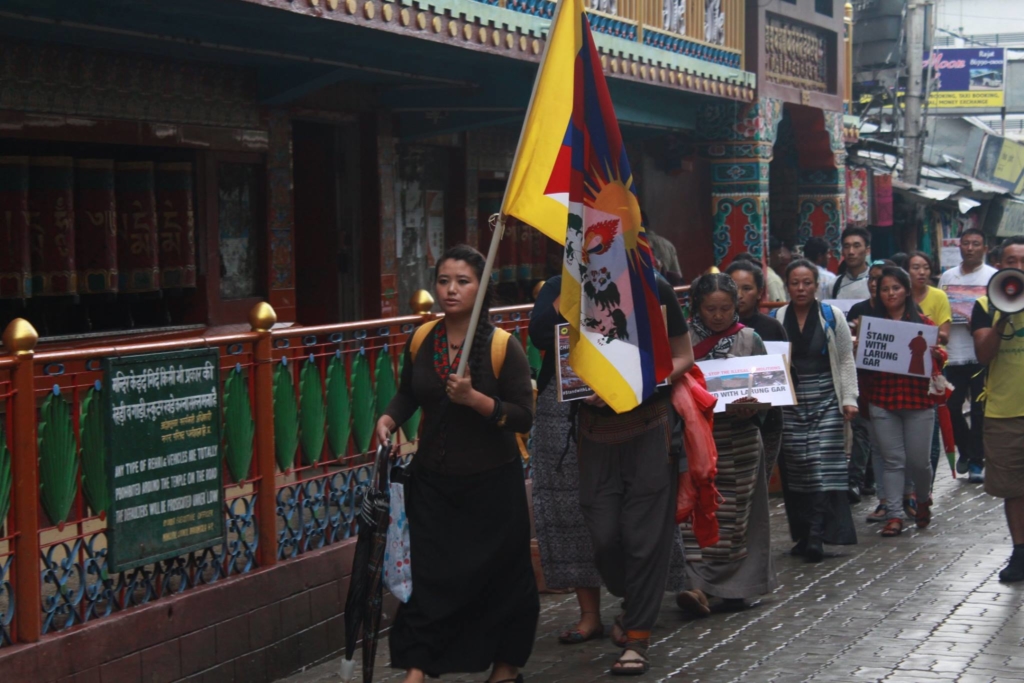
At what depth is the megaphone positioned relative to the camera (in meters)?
7.80

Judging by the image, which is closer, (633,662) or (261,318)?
(633,662)

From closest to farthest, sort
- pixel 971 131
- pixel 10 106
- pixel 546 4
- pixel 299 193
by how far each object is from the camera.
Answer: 1. pixel 10 106
2. pixel 546 4
3. pixel 299 193
4. pixel 971 131

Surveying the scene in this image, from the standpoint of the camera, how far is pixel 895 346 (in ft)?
30.6

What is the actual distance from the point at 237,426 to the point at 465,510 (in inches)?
→ 51.4

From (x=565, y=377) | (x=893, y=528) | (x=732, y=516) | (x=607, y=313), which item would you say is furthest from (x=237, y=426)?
(x=893, y=528)

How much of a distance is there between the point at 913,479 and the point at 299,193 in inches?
205

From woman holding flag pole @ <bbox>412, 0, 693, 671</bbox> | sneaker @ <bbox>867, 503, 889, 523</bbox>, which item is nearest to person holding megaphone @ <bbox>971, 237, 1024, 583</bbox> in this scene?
sneaker @ <bbox>867, 503, 889, 523</bbox>

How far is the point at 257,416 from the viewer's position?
646 cm

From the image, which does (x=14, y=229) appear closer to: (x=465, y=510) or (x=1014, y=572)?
(x=465, y=510)

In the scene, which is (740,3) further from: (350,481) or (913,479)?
(350,481)

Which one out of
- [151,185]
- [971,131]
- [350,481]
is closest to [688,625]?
[350,481]

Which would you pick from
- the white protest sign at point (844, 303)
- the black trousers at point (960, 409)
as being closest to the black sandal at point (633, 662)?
the white protest sign at point (844, 303)

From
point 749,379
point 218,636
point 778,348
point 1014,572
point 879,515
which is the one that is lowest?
point 879,515

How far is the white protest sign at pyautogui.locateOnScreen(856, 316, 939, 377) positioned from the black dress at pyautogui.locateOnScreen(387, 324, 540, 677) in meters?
4.40
